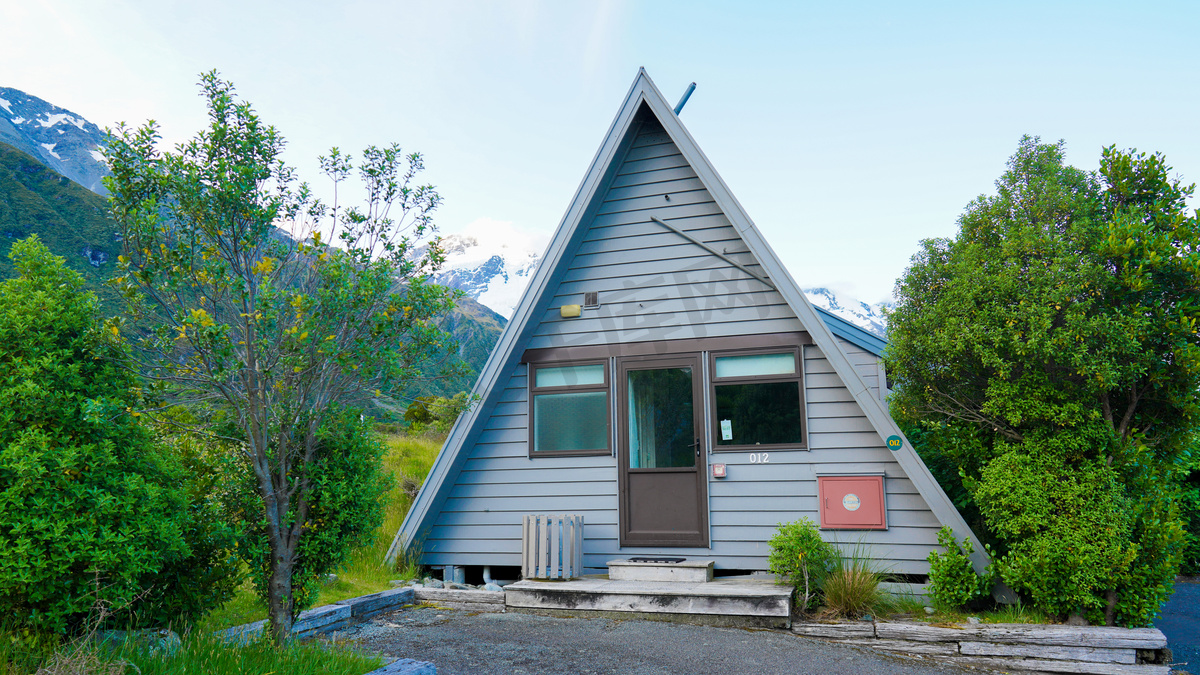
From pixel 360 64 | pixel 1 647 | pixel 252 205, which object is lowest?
pixel 1 647

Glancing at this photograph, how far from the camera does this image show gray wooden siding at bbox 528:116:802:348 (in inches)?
275

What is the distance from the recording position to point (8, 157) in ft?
217

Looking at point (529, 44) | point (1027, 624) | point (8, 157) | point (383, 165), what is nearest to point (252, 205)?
point (383, 165)

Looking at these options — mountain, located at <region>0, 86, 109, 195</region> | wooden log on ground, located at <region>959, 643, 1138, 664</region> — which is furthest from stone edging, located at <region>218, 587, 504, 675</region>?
mountain, located at <region>0, 86, 109, 195</region>

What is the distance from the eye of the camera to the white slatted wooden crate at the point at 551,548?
6426mm

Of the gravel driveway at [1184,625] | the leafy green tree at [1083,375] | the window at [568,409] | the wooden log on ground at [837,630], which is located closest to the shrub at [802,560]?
the wooden log on ground at [837,630]

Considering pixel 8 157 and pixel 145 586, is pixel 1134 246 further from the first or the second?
pixel 8 157

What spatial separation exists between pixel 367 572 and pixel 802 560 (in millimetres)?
4530

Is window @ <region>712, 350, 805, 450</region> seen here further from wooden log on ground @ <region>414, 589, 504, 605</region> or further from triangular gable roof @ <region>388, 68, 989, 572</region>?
wooden log on ground @ <region>414, 589, 504, 605</region>

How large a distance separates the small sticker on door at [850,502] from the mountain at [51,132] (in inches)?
6651

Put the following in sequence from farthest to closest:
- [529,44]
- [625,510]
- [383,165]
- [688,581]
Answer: [529,44]
[625,510]
[688,581]
[383,165]

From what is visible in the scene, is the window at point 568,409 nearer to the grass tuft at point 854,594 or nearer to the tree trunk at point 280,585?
the grass tuft at point 854,594

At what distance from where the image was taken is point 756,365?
688cm

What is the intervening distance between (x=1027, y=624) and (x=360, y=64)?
32.7ft
